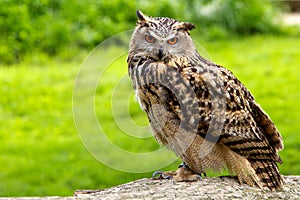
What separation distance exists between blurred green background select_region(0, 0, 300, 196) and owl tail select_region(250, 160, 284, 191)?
9.26 ft

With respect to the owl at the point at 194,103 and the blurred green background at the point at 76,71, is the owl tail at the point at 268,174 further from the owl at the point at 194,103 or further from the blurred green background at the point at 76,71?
the blurred green background at the point at 76,71

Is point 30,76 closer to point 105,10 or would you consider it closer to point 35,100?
point 35,100

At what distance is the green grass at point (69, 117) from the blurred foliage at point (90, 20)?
41 cm

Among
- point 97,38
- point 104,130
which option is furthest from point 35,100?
point 97,38

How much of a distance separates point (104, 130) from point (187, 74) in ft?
13.1

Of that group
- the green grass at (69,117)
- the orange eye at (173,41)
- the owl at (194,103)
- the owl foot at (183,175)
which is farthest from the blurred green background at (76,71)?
the orange eye at (173,41)

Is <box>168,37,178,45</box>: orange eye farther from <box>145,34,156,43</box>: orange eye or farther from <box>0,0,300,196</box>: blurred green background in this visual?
<box>0,0,300,196</box>: blurred green background

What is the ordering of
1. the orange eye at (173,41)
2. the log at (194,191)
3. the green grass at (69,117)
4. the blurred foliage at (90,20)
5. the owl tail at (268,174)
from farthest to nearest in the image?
the blurred foliage at (90,20) → the green grass at (69,117) → the owl tail at (268,174) → the orange eye at (173,41) → the log at (194,191)

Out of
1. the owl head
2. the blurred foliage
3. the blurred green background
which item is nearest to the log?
the owl head

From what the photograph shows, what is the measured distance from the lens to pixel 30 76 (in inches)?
438

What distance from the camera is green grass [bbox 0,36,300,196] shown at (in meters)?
7.95

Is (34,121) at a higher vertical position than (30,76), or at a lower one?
lower

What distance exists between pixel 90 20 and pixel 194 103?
25.7 feet

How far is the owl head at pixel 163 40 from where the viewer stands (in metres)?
5.05
